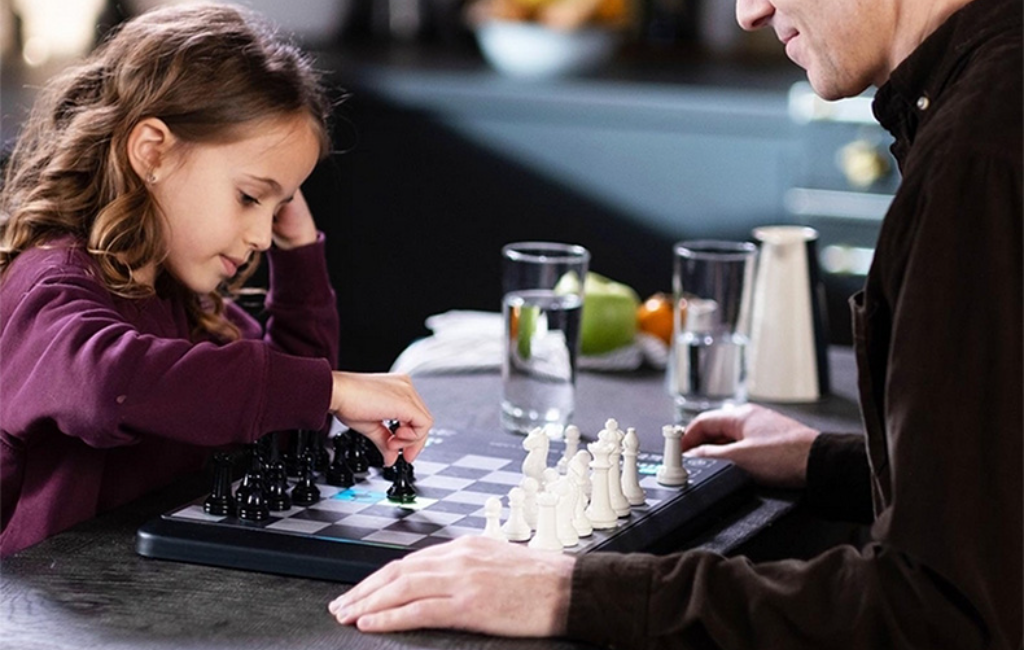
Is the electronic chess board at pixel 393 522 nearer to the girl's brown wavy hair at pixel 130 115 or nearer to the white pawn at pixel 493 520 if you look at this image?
the white pawn at pixel 493 520

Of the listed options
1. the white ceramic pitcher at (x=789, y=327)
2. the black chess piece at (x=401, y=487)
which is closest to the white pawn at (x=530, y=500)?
the black chess piece at (x=401, y=487)

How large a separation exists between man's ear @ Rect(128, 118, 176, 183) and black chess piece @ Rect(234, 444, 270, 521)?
1.48 feet

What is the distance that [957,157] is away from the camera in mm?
1209

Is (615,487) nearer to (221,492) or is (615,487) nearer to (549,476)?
(549,476)

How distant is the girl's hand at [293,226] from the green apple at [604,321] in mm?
462

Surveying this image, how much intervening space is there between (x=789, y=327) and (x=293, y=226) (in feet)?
2.29

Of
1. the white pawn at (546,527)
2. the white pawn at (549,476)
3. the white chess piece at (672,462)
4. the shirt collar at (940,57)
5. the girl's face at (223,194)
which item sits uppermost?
the shirt collar at (940,57)

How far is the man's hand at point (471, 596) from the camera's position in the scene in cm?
125

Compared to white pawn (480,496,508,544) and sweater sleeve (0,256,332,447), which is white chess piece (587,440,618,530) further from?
sweater sleeve (0,256,332,447)

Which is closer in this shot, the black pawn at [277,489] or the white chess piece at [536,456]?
the black pawn at [277,489]

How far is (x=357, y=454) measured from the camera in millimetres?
1645

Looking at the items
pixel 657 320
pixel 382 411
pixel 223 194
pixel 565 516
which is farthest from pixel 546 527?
pixel 657 320

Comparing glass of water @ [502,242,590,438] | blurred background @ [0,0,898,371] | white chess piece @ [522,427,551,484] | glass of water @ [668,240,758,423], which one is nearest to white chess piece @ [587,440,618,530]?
white chess piece @ [522,427,551,484]

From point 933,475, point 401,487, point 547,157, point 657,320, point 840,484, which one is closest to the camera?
point 933,475
